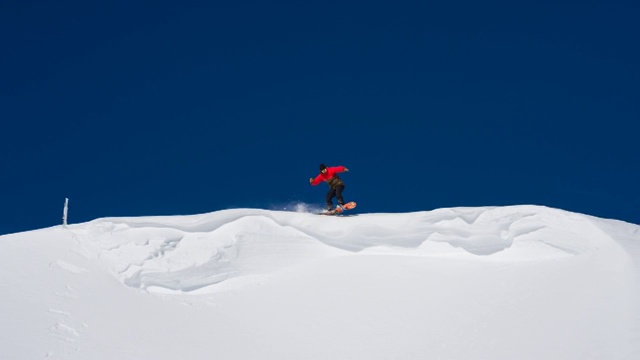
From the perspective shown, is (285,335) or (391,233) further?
(391,233)

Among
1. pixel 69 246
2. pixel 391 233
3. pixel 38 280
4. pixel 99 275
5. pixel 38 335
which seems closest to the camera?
pixel 38 335

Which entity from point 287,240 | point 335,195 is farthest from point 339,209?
point 287,240

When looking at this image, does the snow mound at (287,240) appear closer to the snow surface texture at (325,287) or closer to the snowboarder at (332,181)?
the snow surface texture at (325,287)

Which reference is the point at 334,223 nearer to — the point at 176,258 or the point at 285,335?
the point at 176,258

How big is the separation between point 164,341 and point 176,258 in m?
3.74

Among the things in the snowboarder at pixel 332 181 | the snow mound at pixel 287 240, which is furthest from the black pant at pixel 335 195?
the snow mound at pixel 287 240

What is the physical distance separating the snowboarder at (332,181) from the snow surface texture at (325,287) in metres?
1.44

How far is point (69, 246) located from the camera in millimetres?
14508

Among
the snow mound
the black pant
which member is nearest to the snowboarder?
the black pant

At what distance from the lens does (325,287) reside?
44.7 feet

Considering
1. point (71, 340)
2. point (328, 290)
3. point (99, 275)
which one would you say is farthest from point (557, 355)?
point (99, 275)

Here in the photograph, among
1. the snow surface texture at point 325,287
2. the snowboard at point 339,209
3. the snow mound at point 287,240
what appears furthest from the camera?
the snowboard at point 339,209

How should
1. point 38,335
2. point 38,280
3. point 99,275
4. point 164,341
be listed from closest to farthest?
point 38,335
point 164,341
point 38,280
point 99,275

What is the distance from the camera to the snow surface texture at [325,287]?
1107cm
